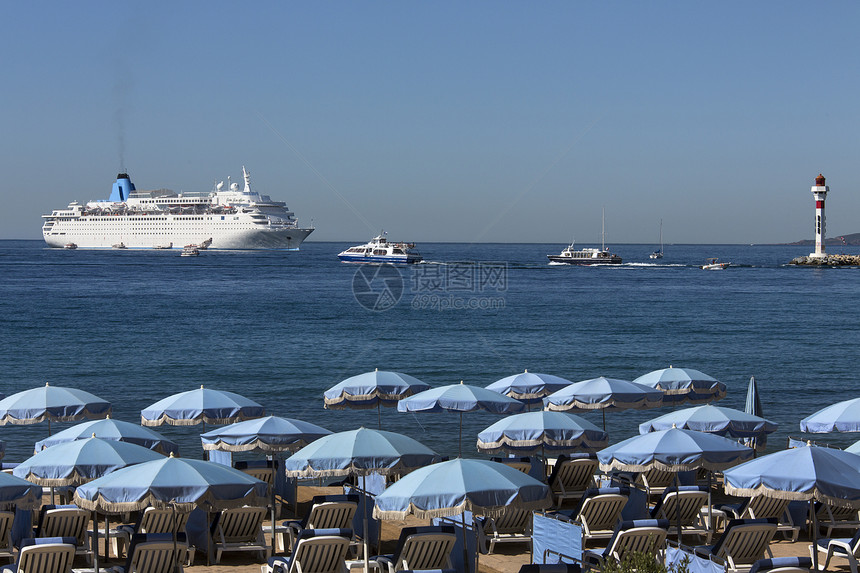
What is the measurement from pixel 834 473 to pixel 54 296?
170ft

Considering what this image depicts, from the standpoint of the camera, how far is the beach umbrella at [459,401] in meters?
9.78

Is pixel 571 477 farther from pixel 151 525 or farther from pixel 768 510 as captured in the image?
pixel 151 525

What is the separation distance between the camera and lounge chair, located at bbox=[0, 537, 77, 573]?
624cm

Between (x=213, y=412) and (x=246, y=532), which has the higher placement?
(x=213, y=412)

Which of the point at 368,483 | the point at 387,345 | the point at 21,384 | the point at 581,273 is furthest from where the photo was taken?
the point at 581,273

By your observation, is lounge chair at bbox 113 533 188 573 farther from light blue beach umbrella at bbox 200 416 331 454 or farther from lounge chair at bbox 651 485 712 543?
lounge chair at bbox 651 485 712 543

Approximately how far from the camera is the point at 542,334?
35.5m

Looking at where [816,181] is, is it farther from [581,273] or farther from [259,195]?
[259,195]

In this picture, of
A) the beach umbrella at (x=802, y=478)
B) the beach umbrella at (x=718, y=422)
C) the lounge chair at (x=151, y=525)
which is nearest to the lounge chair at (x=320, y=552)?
the lounge chair at (x=151, y=525)

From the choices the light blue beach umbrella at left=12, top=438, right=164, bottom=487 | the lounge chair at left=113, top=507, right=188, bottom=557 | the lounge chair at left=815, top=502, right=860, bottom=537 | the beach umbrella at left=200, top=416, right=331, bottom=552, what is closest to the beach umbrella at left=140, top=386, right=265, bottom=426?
the beach umbrella at left=200, top=416, right=331, bottom=552

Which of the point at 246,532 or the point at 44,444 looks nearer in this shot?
the point at 246,532

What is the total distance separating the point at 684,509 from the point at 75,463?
206 inches

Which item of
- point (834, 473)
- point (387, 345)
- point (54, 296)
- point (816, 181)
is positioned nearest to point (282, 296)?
point (54, 296)

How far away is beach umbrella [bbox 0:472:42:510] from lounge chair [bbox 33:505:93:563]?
644 mm
